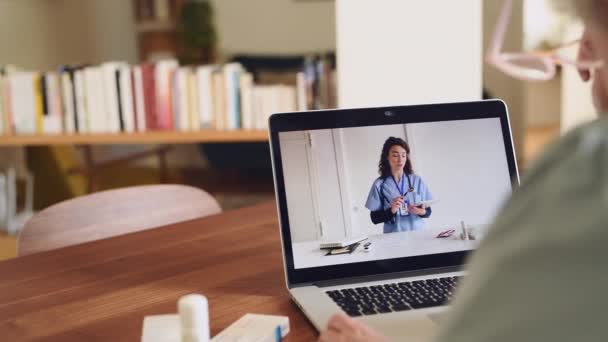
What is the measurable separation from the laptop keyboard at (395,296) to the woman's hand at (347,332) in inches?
4.2

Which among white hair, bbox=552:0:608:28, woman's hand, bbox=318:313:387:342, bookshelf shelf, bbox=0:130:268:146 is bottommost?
woman's hand, bbox=318:313:387:342

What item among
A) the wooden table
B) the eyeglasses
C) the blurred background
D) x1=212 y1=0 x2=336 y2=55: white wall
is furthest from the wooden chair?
x1=212 y1=0 x2=336 y2=55: white wall

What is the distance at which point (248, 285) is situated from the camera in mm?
1068

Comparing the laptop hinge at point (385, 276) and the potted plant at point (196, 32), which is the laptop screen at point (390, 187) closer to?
the laptop hinge at point (385, 276)

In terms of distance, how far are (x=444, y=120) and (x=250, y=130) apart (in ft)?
6.80

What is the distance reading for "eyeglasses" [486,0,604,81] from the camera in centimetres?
65

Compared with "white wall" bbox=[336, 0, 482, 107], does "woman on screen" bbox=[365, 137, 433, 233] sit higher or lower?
lower

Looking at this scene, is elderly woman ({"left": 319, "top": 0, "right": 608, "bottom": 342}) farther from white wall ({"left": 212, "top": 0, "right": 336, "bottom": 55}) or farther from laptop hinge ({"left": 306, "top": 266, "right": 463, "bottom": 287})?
white wall ({"left": 212, "top": 0, "right": 336, "bottom": 55})

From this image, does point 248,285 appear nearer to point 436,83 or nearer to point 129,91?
point 436,83

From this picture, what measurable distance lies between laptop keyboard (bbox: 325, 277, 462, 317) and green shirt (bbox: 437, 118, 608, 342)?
1.68 feet

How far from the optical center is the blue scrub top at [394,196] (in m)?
1.05

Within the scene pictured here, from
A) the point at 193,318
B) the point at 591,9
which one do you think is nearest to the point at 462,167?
the point at 193,318

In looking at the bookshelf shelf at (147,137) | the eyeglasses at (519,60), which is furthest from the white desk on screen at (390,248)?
the bookshelf shelf at (147,137)

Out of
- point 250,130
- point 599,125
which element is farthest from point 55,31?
point 599,125
